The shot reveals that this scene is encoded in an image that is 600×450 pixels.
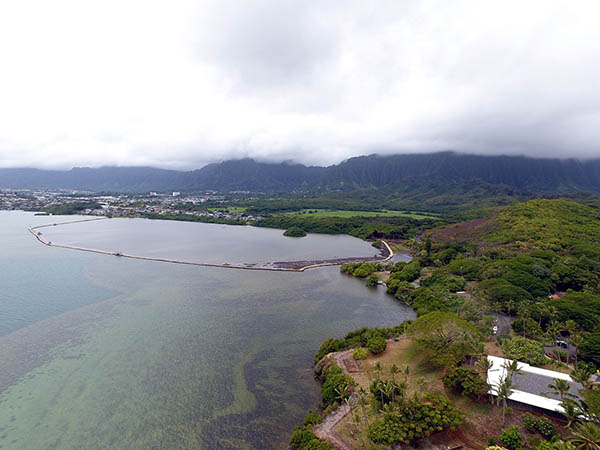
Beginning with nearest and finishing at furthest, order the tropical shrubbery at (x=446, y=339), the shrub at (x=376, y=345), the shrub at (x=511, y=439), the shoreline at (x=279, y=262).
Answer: the shrub at (x=511, y=439) → the tropical shrubbery at (x=446, y=339) → the shrub at (x=376, y=345) → the shoreline at (x=279, y=262)

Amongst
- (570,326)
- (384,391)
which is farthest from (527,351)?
(384,391)

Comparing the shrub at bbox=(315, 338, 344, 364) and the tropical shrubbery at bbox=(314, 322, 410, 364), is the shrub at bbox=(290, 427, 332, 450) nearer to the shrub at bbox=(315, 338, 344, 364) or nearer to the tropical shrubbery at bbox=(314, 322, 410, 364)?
the shrub at bbox=(315, 338, 344, 364)

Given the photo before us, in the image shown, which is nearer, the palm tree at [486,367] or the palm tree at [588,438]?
Result: the palm tree at [588,438]

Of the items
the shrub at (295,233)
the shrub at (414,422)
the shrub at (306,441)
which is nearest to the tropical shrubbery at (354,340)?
the shrub at (414,422)

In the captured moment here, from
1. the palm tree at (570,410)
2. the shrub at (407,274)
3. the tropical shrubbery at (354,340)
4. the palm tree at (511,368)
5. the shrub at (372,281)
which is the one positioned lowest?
the shrub at (372,281)

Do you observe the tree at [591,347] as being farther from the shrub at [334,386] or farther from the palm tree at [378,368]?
the shrub at [334,386]

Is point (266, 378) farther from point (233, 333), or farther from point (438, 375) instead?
point (438, 375)

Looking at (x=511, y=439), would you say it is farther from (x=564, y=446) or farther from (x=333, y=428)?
(x=333, y=428)
